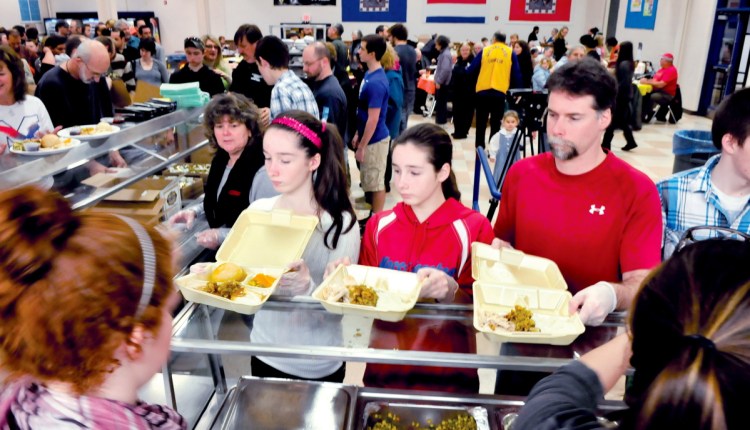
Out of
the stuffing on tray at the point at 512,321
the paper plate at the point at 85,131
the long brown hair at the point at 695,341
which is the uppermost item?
the long brown hair at the point at 695,341

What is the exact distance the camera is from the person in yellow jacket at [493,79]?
8.02 meters

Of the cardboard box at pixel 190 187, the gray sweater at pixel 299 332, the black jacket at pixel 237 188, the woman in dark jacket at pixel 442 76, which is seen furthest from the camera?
the woman in dark jacket at pixel 442 76

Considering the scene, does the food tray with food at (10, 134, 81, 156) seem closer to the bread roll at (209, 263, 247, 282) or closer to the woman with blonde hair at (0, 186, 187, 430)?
the bread roll at (209, 263, 247, 282)

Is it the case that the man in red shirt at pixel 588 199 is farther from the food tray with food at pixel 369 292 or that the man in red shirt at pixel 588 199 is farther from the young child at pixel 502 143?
the young child at pixel 502 143

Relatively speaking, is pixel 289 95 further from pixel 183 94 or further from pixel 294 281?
pixel 294 281

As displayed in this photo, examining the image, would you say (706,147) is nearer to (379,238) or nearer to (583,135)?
(583,135)

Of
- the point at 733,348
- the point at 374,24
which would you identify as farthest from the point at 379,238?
the point at 374,24

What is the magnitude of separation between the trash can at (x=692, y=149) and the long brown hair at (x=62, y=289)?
4.20 metres

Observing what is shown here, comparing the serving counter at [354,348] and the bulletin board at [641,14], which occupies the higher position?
the bulletin board at [641,14]

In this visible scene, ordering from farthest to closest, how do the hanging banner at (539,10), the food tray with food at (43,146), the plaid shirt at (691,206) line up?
the hanging banner at (539,10) < the food tray with food at (43,146) < the plaid shirt at (691,206)

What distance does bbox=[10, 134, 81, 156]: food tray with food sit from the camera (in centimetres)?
287

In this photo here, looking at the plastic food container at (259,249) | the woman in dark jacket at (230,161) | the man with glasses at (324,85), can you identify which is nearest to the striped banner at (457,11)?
the man with glasses at (324,85)

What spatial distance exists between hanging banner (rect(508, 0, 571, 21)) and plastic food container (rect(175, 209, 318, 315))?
1702 centimetres

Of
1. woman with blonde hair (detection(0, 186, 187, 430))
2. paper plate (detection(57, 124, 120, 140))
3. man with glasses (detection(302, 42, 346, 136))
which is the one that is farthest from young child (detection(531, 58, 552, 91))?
woman with blonde hair (detection(0, 186, 187, 430))
